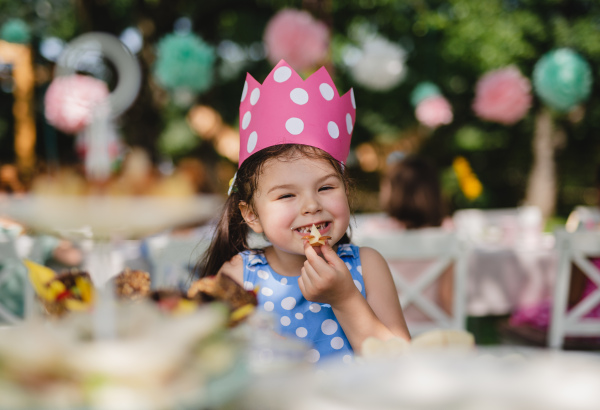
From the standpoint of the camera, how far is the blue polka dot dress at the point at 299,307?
1860 millimetres

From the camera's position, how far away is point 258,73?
41.4 ft

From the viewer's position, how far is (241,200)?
6.86ft

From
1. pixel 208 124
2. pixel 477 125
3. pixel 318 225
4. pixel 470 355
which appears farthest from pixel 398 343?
pixel 477 125

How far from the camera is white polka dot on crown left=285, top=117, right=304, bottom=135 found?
179 centimetres

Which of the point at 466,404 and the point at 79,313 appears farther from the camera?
the point at 79,313

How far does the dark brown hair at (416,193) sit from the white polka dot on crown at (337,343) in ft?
9.51

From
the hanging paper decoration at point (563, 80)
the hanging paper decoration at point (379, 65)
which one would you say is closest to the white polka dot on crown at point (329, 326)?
the hanging paper decoration at point (379, 65)

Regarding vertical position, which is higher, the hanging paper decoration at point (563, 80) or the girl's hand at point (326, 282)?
the hanging paper decoration at point (563, 80)

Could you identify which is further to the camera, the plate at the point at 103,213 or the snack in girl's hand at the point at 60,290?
the snack in girl's hand at the point at 60,290

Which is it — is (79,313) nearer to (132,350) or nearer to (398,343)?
(132,350)

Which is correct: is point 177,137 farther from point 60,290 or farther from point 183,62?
point 60,290

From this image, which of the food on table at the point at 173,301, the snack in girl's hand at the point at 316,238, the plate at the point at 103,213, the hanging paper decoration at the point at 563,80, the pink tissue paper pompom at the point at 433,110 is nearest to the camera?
the plate at the point at 103,213

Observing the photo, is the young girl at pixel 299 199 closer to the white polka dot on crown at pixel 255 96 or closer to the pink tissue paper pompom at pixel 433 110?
the white polka dot on crown at pixel 255 96

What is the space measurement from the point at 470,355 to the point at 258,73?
488 inches
